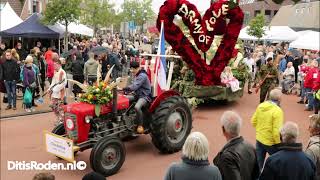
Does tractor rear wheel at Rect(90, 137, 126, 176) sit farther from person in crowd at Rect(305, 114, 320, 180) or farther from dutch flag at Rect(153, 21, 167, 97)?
person in crowd at Rect(305, 114, 320, 180)

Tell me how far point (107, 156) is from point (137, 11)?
4829cm

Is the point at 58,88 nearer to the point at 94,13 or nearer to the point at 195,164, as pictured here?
the point at 195,164

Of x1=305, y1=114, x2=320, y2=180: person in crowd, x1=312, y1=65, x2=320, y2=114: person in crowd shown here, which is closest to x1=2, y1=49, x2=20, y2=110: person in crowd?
x1=312, y1=65, x2=320, y2=114: person in crowd

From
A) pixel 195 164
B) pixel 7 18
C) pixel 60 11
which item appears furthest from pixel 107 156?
pixel 7 18

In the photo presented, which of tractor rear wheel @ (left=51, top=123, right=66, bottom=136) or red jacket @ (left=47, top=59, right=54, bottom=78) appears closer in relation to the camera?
tractor rear wheel @ (left=51, top=123, right=66, bottom=136)

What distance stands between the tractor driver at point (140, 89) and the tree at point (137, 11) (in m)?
44.1

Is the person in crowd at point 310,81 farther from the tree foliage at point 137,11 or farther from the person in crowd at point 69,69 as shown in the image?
the tree foliage at point 137,11

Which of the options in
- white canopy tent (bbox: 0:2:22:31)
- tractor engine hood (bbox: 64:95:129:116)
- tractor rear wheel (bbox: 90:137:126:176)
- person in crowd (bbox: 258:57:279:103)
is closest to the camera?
tractor rear wheel (bbox: 90:137:126:176)

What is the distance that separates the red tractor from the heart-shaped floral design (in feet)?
14.0

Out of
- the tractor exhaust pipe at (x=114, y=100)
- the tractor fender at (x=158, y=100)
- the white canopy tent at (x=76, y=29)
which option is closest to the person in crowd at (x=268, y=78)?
the tractor fender at (x=158, y=100)

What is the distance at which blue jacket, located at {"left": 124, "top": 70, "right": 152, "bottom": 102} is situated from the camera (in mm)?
7980

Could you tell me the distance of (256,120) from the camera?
6.45 meters

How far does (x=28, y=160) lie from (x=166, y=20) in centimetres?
603

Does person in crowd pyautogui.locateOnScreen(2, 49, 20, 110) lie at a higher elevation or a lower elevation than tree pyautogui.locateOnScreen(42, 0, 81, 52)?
lower
